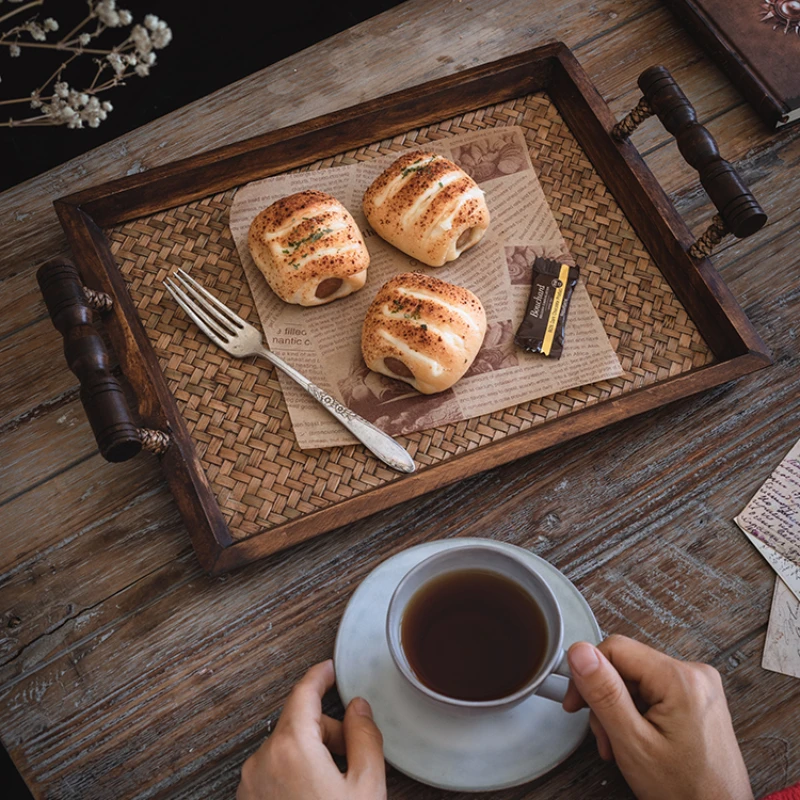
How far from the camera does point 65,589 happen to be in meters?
1.09

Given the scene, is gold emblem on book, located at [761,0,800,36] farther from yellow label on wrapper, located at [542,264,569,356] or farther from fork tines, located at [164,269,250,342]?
fork tines, located at [164,269,250,342]

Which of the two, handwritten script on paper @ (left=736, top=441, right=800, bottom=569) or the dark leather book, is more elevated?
the dark leather book

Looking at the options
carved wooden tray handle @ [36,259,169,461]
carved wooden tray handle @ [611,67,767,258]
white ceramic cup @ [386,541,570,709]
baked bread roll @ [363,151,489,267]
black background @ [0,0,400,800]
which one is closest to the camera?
white ceramic cup @ [386,541,570,709]

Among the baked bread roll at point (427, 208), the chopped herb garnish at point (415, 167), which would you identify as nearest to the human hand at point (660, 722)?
the baked bread roll at point (427, 208)

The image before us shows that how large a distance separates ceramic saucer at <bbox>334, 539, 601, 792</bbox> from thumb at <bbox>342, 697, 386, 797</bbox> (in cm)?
4

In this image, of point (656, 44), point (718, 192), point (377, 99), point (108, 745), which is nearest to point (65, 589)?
point (108, 745)

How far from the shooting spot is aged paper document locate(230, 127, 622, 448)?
1.17 m

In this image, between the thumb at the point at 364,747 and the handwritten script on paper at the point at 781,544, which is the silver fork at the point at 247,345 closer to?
the thumb at the point at 364,747

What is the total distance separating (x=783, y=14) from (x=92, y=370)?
130 centimetres

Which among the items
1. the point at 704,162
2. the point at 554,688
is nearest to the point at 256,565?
the point at 554,688

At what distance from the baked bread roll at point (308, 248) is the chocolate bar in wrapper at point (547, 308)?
0.27m

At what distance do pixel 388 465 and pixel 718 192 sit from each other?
622 millimetres

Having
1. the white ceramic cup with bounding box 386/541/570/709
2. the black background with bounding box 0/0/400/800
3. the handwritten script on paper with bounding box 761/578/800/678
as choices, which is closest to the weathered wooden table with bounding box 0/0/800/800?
the handwritten script on paper with bounding box 761/578/800/678

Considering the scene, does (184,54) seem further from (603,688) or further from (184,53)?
(603,688)
